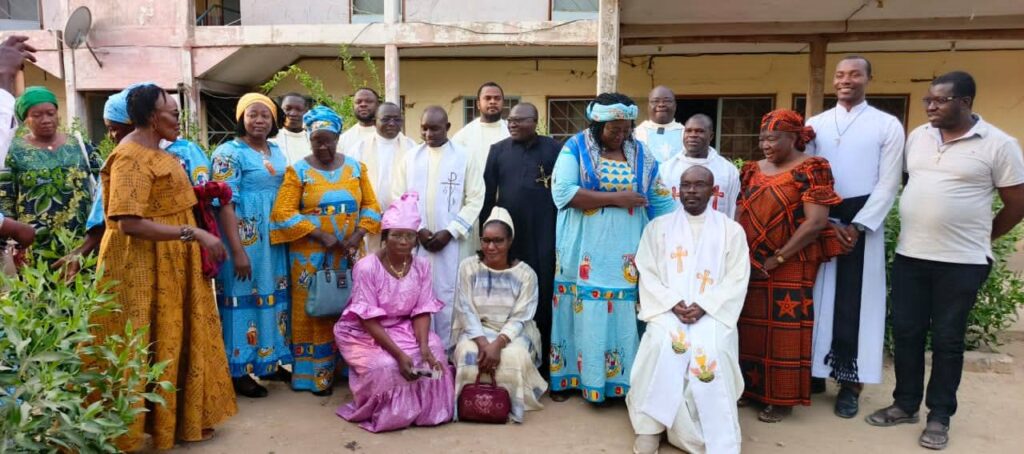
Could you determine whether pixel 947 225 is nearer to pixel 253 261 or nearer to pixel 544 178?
pixel 544 178

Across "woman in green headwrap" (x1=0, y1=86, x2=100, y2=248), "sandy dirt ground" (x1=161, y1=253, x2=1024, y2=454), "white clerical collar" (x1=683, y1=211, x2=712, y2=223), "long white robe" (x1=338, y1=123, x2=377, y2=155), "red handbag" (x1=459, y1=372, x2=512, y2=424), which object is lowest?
"sandy dirt ground" (x1=161, y1=253, x2=1024, y2=454)

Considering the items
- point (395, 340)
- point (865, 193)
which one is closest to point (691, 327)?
point (865, 193)

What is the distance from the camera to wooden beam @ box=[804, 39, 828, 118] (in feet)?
29.6

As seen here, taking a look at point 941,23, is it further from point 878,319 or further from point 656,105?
point 878,319

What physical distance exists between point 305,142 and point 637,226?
2.85 m

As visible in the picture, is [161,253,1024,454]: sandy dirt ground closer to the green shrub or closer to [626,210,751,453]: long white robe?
[626,210,751,453]: long white robe

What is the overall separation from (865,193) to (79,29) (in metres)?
12.9

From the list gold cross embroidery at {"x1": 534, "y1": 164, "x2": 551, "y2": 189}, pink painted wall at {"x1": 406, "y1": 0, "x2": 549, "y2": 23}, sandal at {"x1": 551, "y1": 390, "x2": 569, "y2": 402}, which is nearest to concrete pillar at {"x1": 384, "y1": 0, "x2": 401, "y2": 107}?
pink painted wall at {"x1": 406, "y1": 0, "x2": 549, "y2": 23}

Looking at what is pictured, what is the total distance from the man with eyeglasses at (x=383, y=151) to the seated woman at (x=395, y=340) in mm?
873

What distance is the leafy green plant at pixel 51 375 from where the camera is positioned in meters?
2.26

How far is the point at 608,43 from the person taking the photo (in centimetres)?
640

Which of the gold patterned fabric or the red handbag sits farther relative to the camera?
the red handbag

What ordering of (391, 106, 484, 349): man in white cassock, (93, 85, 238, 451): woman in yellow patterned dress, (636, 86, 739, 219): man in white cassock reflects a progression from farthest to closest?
(391, 106, 484, 349): man in white cassock
(636, 86, 739, 219): man in white cassock
(93, 85, 238, 451): woman in yellow patterned dress

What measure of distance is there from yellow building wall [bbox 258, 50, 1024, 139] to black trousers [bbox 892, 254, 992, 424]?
8297 millimetres
